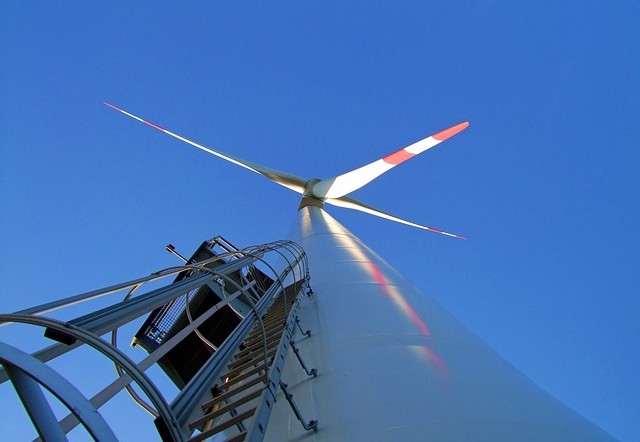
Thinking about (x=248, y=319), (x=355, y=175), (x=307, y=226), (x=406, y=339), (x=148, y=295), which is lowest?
(x=406, y=339)

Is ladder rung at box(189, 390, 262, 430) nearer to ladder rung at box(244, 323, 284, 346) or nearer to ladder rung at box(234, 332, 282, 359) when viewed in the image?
ladder rung at box(234, 332, 282, 359)

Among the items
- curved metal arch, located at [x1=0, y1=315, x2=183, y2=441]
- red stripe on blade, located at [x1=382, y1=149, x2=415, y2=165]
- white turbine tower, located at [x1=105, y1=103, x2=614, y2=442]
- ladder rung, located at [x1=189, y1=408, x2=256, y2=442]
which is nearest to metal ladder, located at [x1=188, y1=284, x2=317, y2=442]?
ladder rung, located at [x1=189, y1=408, x2=256, y2=442]

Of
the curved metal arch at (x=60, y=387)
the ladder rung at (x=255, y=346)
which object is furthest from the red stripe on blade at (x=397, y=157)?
the curved metal arch at (x=60, y=387)

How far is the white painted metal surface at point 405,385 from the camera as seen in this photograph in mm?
2590

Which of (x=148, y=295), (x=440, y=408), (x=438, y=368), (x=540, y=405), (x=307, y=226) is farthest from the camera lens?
(x=307, y=226)

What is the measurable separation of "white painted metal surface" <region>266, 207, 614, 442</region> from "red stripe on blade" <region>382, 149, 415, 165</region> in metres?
6.13

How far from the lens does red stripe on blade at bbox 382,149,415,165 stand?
10.7 meters

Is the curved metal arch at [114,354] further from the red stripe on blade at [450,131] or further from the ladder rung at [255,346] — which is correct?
the red stripe on blade at [450,131]

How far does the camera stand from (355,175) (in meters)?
11.7

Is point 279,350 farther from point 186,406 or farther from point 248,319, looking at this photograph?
point 186,406

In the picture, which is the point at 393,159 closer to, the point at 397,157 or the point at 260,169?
the point at 397,157

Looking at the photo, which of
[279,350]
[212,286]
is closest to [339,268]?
[212,286]

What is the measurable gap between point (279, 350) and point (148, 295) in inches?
46.1

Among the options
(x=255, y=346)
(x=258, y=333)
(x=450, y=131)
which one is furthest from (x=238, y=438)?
(x=450, y=131)
